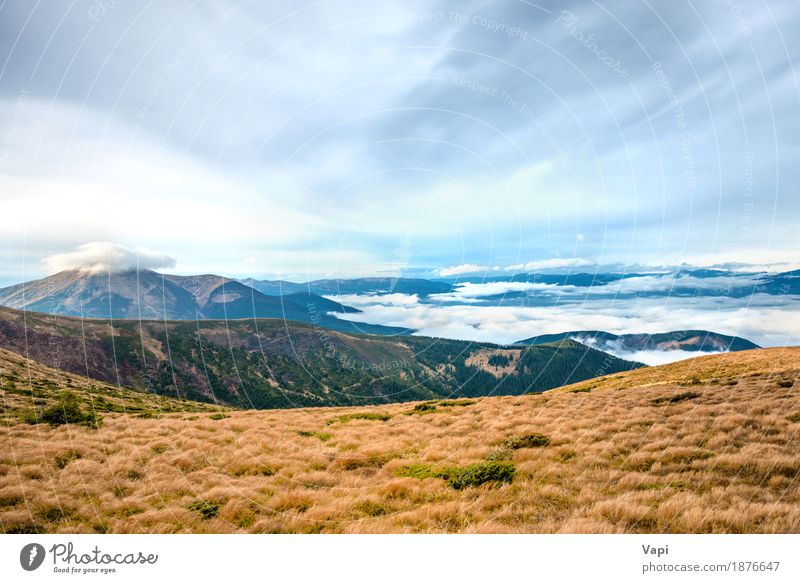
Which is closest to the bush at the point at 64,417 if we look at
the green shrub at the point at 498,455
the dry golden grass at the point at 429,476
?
the dry golden grass at the point at 429,476

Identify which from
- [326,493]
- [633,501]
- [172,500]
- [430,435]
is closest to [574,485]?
[633,501]

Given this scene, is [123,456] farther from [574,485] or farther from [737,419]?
[737,419]

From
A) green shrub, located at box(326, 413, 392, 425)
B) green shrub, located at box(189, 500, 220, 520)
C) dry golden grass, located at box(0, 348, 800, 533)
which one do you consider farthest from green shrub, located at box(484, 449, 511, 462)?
green shrub, located at box(326, 413, 392, 425)

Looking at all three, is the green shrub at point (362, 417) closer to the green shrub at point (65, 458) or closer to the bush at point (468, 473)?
the bush at point (468, 473)

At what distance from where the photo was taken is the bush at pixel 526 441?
15.5 metres

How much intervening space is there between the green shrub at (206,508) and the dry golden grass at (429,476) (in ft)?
0.21

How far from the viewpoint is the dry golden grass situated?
9.69 meters

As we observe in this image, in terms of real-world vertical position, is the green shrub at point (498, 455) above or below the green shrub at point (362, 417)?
above

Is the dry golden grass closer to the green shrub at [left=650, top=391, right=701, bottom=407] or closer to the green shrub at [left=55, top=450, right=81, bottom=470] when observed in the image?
the green shrub at [left=55, top=450, right=81, bottom=470]

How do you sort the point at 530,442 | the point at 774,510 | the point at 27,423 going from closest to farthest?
the point at 774,510 < the point at 530,442 < the point at 27,423

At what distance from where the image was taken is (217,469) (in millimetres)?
14719

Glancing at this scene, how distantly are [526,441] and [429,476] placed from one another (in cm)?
531

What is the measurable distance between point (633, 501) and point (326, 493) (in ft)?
30.4

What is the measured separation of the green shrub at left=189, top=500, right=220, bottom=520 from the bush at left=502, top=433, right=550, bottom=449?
11339 millimetres
